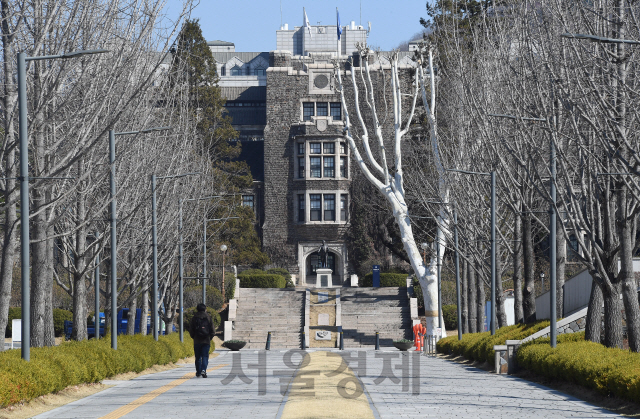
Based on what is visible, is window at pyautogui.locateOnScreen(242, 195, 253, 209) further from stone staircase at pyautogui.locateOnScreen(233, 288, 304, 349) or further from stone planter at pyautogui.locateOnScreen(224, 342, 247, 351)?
stone planter at pyautogui.locateOnScreen(224, 342, 247, 351)

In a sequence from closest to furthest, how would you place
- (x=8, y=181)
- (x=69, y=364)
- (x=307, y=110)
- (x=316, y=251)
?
1. (x=69, y=364)
2. (x=8, y=181)
3. (x=316, y=251)
4. (x=307, y=110)

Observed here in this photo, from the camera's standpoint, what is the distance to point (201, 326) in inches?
692

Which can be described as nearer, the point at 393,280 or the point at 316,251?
the point at 393,280

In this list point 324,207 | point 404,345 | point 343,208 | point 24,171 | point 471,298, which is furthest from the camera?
point 343,208

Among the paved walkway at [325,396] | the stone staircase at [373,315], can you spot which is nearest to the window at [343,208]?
the stone staircase at [373,315]

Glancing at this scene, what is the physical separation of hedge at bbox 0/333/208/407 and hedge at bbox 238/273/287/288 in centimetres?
3205

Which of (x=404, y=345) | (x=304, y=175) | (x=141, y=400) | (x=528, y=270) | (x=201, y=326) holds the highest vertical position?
(x=304, y=175)

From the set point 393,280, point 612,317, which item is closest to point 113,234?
point 612,317

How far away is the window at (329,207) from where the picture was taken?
2512 inches

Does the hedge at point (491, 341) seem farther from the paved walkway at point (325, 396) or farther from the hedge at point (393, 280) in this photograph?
the hedge at point (393, 280)

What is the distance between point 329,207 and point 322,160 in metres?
3.49

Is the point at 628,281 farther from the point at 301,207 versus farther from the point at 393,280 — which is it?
the point at 301,207

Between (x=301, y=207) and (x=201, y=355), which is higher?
(x=301, y=207)

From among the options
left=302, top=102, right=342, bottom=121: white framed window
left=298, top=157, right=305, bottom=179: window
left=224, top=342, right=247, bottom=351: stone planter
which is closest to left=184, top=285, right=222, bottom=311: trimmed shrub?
left=224, top=342, right=247, bottom=351: stone planter
